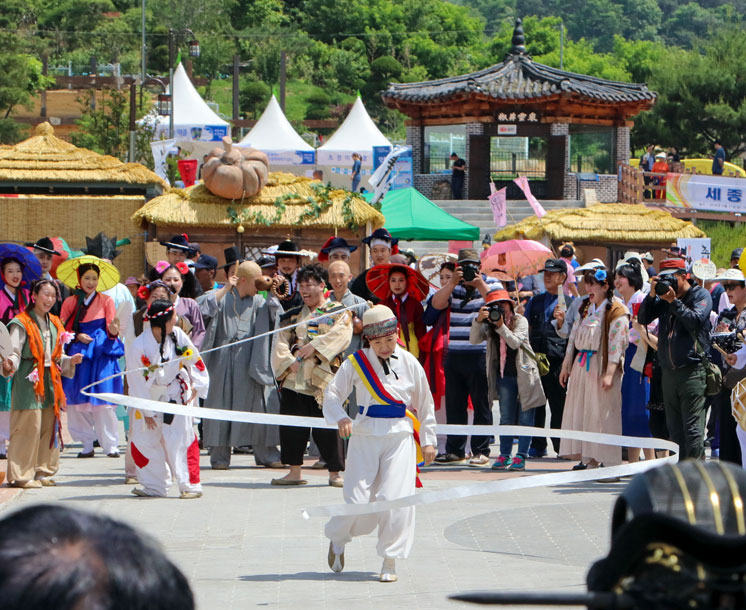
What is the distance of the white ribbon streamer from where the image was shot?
19.5ft

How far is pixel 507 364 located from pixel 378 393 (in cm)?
401

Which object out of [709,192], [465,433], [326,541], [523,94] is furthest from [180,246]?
[523,94]

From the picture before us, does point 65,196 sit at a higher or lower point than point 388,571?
higher

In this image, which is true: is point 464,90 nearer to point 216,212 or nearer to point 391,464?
point 216,212

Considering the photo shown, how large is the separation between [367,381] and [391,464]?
468 mm

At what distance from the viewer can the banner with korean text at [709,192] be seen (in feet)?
101

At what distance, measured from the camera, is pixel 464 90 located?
113ft

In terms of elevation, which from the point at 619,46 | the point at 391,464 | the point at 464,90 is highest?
the point at 619,46

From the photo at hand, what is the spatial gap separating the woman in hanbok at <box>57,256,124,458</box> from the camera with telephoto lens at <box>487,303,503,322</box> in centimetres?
321

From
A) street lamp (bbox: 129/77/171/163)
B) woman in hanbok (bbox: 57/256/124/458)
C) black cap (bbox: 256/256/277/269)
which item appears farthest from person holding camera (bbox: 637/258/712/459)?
street lamp (bbox: 129/77/171/163)

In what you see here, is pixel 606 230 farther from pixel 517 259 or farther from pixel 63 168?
pixel 517 259

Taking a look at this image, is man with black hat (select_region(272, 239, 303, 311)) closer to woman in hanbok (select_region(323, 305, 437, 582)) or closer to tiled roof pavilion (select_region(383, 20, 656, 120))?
woman in hanbok (select_region(323, 305, 437, 582))

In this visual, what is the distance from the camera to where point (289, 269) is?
11.5 m

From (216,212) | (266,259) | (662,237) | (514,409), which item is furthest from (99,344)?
(662,237)
